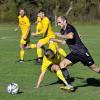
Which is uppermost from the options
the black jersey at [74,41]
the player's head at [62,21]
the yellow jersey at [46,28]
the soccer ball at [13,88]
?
the player's head at [62,21]

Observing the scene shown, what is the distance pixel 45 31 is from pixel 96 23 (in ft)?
157

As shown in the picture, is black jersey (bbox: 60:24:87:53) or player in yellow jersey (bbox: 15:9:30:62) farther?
player in yellow jersey (bbox: 15:9:30:62)

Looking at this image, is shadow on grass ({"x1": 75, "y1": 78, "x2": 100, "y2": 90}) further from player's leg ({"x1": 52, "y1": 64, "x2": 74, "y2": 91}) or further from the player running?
the player running

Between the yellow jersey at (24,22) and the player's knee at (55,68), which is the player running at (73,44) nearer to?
the player's knee at (55,68)

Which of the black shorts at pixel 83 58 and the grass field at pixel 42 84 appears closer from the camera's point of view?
the grass field at pixel 42 84

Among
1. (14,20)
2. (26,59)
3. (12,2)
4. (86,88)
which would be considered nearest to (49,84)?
(86,88)

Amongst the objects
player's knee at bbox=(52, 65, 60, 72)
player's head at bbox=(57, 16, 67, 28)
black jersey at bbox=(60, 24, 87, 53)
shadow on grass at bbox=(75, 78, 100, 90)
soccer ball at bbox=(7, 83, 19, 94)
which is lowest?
shadow on grass at bbox=(75, 78, 100, 90)

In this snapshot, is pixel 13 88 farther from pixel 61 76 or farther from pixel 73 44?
pixel 73 44

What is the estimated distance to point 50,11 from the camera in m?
A: 67.9

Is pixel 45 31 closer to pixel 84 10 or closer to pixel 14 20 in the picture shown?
pixel 14 20

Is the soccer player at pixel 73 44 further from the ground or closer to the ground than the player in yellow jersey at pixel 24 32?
further from the ground

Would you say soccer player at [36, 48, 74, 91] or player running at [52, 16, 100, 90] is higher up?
player running at [52, 16, 100, 90]

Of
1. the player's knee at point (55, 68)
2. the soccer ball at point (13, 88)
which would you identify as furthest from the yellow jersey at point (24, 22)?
the soccer ball at point (13, 88)

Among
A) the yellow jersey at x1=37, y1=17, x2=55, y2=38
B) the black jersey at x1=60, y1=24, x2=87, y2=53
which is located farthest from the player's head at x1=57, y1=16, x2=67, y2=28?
the yellow jersey at x1=37, y1=17, x2=55, y2=38
